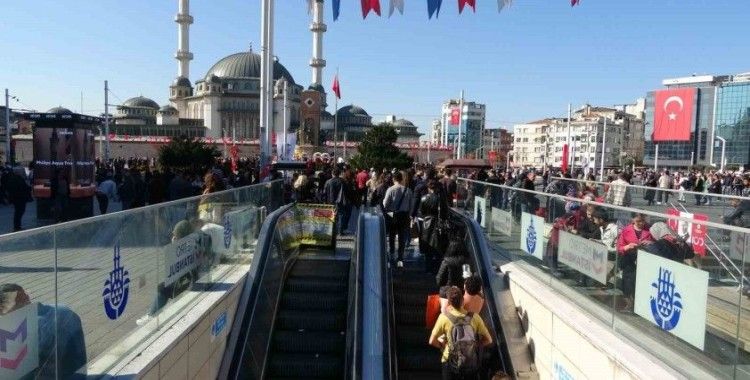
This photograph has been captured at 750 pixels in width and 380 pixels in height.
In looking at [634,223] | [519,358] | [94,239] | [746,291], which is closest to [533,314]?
[519,358]

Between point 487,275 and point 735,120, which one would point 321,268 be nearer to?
point 487,275

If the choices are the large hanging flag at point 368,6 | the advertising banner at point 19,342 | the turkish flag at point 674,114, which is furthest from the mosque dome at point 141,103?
the advertising banner at point 19,342

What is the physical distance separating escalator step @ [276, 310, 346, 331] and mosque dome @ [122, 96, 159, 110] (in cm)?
13913

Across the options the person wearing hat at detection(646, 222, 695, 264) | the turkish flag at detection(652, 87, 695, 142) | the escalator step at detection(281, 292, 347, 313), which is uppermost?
the turkish flag at detection(652, 87, 695, 142)

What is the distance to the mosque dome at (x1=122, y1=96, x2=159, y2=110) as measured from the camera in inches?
5463

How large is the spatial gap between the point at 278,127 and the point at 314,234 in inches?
3766

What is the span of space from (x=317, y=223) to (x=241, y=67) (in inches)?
4553

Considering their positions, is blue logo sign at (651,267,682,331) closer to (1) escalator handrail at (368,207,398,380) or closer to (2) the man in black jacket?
(1) escalator handrail at (368,207,398,380)

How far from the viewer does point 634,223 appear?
565cm

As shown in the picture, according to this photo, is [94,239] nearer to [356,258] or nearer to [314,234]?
[356,258]

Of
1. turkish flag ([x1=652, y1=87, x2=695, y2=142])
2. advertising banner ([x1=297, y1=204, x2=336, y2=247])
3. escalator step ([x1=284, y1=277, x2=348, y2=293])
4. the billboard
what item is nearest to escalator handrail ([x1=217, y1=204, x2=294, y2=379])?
escalator step ([x1=284, y1=277, x2=348, y2=293])

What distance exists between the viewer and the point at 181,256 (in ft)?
22.6

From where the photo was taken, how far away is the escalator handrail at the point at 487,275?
297 inches

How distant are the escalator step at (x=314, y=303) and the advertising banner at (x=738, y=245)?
6.35m
